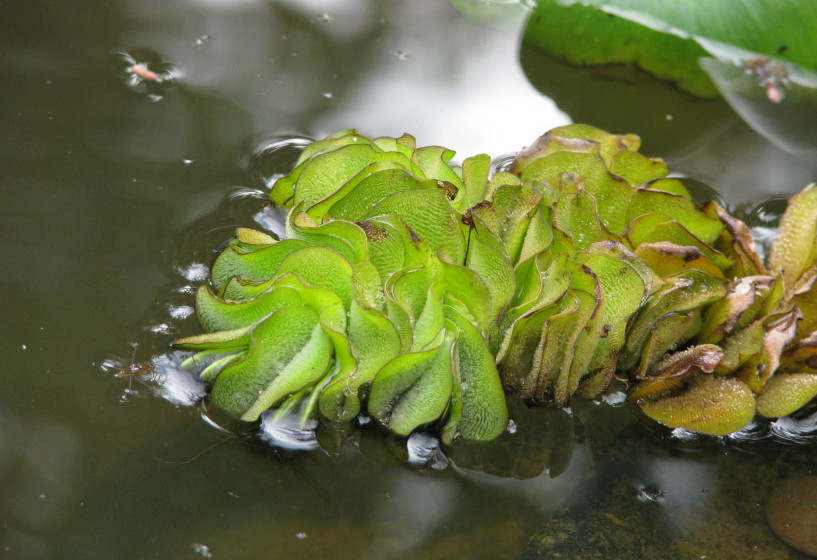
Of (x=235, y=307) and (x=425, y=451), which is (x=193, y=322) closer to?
(x=235, y=307)

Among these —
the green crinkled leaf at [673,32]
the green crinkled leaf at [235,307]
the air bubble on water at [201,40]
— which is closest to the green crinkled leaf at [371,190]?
the green crinkled leaf at [235,307]

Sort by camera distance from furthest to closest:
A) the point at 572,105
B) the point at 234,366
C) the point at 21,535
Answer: the point at 572,105, the point at 234,366, the point at 21,535

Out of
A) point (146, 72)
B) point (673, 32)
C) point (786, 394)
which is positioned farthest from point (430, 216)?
point (673, 32)

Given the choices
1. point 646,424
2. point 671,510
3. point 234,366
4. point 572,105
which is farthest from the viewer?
point 572,105

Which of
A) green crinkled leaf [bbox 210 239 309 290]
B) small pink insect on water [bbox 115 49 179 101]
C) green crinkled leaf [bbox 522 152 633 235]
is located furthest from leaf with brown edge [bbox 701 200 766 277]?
small pink insect on water [bbox 115 49 179 101]

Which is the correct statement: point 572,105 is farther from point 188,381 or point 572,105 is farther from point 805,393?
point 188,381

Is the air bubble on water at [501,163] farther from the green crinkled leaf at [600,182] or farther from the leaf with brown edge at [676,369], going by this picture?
the leaf with brown edge at [676,369]

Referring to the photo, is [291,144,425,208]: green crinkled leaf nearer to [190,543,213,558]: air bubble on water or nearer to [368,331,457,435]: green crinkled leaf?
[368,331,457,435]: green crinkled leaf

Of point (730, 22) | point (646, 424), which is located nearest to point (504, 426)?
point (646, 424)
